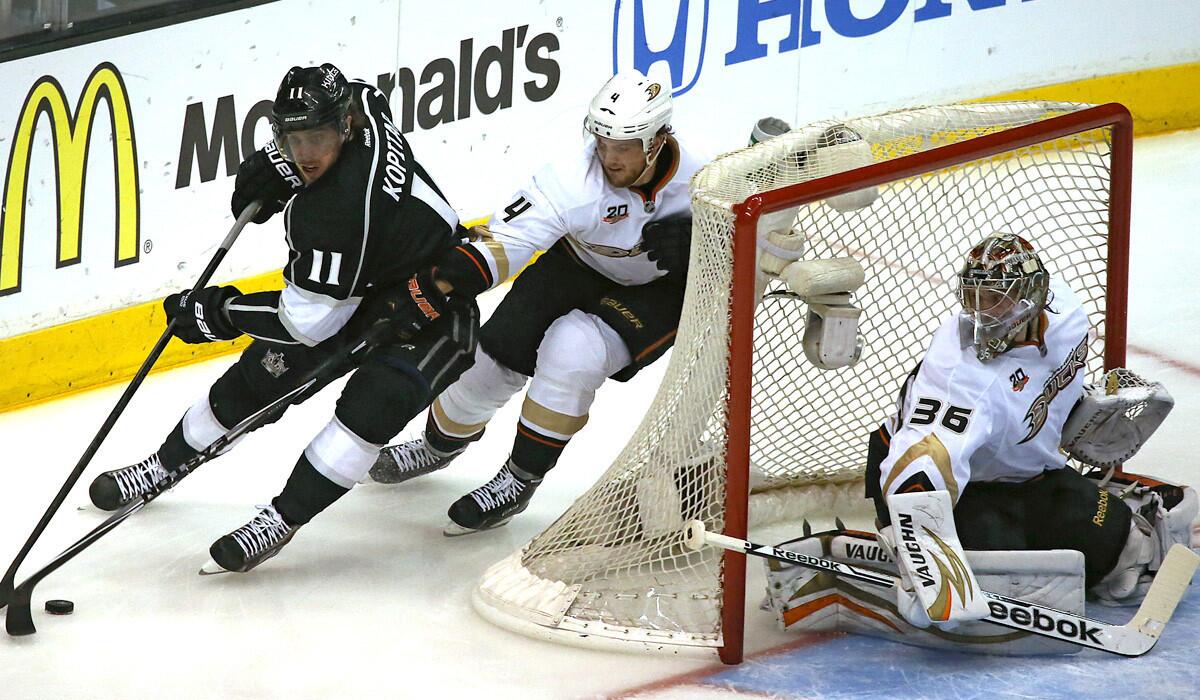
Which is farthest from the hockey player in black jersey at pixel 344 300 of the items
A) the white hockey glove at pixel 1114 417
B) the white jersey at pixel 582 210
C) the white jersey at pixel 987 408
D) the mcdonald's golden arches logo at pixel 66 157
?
the white hockey glove at pixel 1114 417

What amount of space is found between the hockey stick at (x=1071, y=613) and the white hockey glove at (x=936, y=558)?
0.07 m

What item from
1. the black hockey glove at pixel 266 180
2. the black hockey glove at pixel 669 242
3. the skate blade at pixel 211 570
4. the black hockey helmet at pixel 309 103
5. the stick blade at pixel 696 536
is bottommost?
the skate blade at pixel 211 570

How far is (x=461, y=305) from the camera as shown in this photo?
3.33 m

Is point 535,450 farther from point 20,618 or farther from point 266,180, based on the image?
point 20,618

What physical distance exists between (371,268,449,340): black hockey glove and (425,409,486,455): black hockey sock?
458mm

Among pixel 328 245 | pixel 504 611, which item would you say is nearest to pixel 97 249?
pixel 328 245

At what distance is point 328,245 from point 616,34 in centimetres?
213

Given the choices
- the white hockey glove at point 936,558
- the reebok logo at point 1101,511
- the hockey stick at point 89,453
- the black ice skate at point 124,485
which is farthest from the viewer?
the black ice skate at point 124,485

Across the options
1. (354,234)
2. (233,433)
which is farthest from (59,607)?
(354,234)

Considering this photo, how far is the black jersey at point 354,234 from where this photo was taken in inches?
126

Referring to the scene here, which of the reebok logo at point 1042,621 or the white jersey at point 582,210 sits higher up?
the white jersey at point 582,210

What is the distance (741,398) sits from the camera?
2791mm

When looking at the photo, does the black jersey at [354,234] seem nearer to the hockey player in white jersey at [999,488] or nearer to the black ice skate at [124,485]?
the black ice skate at [124,485]

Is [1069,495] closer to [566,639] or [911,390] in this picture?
[911,390]
